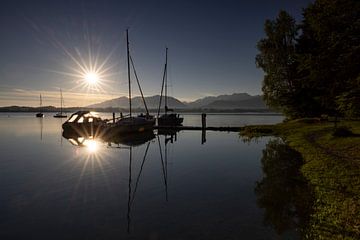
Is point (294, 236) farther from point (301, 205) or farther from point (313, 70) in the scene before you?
point (313, 70)

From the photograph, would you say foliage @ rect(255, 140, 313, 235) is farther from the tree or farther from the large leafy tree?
the tree

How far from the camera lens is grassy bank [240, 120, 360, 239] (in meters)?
8.03

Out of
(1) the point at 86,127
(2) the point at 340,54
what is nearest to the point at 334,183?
(2) the point at 340,54

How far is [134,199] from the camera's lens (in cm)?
1205

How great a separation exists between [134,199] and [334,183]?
8.67m

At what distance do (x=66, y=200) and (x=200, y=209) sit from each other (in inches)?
225

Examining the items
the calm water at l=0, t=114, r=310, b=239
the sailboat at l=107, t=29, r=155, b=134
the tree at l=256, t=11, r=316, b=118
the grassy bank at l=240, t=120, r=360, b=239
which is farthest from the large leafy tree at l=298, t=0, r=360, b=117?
the sailboat at l=107, t=29, r=155, b=134

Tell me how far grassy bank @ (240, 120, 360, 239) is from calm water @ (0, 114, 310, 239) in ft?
3.65

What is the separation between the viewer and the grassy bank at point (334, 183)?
803 centimetres

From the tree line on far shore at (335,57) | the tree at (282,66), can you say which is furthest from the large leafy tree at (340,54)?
the tree at (282,66)

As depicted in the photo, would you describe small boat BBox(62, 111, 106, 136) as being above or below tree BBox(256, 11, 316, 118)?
below

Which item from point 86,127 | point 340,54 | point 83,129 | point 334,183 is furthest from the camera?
point 83,129

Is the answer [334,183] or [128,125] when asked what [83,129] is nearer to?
[128,125]

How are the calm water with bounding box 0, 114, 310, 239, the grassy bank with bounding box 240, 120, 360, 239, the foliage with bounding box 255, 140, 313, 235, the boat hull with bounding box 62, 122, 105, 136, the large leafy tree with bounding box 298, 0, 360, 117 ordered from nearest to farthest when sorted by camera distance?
the grassy bank with bounding box 240, 120, 360, 239
the calm water with bounding box 0, 114, 310, 239
the foliage with bounding box 255, 140, 313, 235
the large leafy tree with bounding box 298, 0, 360, 117
the boat hull with bounding box 62, 122, 105, 136
